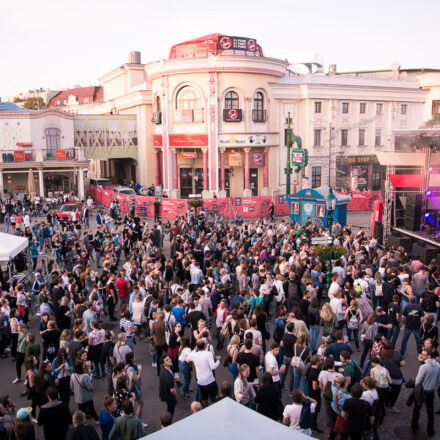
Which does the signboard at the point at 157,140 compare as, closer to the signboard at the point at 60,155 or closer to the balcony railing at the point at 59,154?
the balcony railing at the point at 59,154

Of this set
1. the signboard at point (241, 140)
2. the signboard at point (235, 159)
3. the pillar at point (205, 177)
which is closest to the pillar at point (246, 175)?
the signboard at point (241, 140)

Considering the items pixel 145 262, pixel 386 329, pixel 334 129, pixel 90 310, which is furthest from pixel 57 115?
pixel 386 329

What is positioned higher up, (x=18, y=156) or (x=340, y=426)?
(x=18, y=156)

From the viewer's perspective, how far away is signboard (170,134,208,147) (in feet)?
120

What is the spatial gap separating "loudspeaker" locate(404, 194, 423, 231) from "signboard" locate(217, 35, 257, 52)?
827 inches

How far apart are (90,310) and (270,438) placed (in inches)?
239

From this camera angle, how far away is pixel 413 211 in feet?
68.6

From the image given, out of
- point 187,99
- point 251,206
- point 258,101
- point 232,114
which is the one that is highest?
point 187,99

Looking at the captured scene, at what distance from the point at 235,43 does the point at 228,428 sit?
35103 millimetres

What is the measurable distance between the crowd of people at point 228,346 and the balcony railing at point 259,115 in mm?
23383

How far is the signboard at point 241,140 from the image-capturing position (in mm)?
36531

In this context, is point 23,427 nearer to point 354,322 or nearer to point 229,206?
point 354,322

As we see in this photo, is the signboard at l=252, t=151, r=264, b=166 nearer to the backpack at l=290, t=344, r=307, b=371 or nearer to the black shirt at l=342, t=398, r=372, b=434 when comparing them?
the backpack at l=290, t=344, r=307, b=371

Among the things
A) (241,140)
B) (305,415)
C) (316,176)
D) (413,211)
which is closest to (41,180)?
(241,140)
